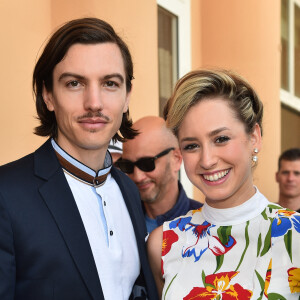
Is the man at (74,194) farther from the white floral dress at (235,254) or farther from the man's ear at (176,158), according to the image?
the man's ear at (176,158)

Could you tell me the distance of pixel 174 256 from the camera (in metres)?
2.53

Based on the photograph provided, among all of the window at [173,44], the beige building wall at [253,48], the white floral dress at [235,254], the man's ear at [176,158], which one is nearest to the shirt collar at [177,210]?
the man's ear at [176,158]

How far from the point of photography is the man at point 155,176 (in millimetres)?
3727

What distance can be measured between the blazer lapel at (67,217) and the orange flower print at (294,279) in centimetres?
70

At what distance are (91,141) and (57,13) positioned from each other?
5.41ft

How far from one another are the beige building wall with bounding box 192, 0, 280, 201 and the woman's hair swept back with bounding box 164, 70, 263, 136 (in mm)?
4013

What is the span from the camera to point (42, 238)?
204cm

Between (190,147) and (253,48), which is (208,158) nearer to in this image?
(190,147)

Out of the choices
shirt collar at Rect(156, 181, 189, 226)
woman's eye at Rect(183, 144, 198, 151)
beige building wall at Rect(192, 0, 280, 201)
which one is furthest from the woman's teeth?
beige building wall at Rect(192, 0, 280, 201)

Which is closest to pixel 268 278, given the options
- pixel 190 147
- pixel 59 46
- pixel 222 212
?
pixel 222 212

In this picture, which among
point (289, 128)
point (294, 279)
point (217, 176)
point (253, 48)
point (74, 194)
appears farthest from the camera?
point (289, 128)

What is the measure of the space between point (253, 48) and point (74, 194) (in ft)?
Result: 18.7

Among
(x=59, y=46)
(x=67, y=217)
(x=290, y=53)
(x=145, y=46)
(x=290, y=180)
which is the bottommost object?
(x=290, y=180)

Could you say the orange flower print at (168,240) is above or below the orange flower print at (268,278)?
above
